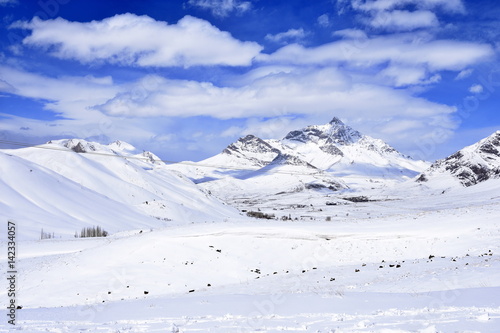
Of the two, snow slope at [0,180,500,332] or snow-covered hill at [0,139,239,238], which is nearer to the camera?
snow slope at [0,180,500,332]

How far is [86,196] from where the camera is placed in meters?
86.7

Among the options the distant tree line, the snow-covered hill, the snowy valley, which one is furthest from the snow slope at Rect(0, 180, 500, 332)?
the snow-covered hill

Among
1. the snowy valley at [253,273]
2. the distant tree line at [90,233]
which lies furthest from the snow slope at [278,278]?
the distant tree line at [90,233]

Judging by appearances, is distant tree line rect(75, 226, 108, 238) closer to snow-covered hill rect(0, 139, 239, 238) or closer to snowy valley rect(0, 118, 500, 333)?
snow-covered hill rect(0, 139, 239, 238)

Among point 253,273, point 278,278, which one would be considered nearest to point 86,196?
point 253,273

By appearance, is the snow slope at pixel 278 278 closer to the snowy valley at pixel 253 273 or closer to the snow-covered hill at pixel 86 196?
the snowy valley at pixel 253 273

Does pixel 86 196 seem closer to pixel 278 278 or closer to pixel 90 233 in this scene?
pixel 90 233

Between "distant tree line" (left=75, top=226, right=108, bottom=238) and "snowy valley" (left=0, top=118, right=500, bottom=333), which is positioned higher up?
"distant tree line" (left=75, top=226, right=108, bottom=238)

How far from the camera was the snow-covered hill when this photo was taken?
67625 millimetres

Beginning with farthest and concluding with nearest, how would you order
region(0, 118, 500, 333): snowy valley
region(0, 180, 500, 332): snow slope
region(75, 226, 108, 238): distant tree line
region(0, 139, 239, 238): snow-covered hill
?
1. region(0, 139, 239, 238): snow-covered hill
2. region(75, 226, 108, 238): distant tree line
3. region(0, 118, 500, 333): snowy valley
4. region(0, 180, 500, 332): snow slope

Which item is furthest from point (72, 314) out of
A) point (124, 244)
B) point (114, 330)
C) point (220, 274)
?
point (124, 244)

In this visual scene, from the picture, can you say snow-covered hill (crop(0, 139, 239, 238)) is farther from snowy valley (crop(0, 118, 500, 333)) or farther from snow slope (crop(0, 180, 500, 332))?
snow slope (crop(0, 180, 500, 332))

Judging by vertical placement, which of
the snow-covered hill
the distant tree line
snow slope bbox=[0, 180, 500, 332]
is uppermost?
the snow-covered hill

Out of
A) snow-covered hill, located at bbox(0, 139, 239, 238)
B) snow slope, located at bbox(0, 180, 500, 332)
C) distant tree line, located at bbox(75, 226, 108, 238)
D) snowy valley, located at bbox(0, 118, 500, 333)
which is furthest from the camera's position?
snow-covered hill, located at bbox(0, 139, 239, 238)
